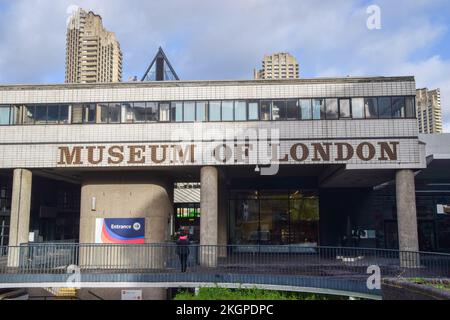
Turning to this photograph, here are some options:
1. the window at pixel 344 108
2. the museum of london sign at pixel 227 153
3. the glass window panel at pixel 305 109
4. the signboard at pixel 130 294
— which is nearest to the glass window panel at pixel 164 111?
the museum of london sign at pixel 227 153

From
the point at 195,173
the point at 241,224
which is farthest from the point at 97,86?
the point at 241,224

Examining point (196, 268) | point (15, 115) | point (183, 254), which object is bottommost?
point (196, 268)

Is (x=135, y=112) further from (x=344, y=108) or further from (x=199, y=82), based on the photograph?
(x=344, y=108)

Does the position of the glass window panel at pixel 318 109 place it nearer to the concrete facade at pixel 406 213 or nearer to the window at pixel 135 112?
the concrete facade at pixel 406 213

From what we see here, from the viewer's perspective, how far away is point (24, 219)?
2361 cm

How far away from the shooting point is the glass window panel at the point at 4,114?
24.5 m

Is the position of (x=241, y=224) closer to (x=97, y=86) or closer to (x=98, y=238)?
(x=98, y=238)

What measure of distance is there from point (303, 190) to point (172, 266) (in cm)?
1436

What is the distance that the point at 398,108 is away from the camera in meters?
23.4

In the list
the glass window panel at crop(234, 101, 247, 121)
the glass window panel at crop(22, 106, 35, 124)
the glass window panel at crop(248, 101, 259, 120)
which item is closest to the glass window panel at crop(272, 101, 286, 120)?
the glass window panel at crop(248, 101, 259, 120)

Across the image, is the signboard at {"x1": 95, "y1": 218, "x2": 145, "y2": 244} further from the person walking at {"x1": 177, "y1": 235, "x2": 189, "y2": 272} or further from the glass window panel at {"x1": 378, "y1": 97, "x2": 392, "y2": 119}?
the glass window panel at {"x1": 378, "y1": 97, "x2": 392, "y2": 119}

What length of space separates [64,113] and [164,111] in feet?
18.8

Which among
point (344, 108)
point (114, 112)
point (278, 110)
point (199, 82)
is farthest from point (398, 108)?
point (114, 112)

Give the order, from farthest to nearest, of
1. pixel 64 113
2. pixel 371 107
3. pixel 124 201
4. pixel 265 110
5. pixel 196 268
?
pixel 124 201, pixel 64 113, pixel 265 110, pixel 371 107, pixel 196 268
